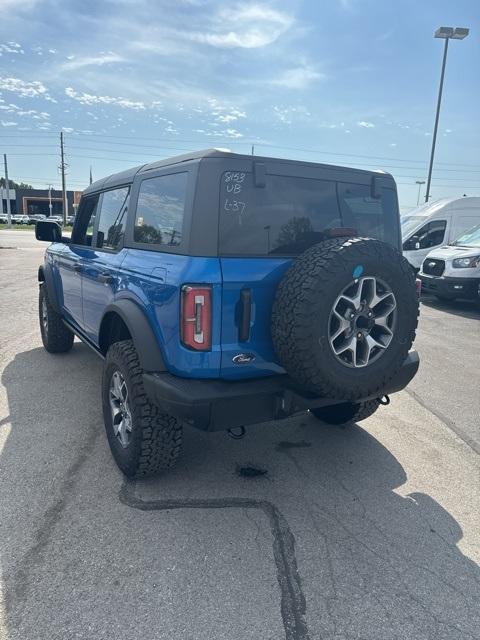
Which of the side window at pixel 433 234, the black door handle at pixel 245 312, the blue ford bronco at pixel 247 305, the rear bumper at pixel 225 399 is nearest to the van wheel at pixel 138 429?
the blue ford bronco at pixel 247 305

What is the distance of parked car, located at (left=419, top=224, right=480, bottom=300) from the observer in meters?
10.2

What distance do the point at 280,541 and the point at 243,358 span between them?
990 mm

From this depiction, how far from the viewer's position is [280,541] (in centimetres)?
254

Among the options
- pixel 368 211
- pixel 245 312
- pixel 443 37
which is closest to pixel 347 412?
pixel 368 211

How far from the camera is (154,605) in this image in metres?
2.08

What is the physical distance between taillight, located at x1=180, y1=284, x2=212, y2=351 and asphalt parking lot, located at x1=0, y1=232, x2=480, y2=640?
1.02 meters

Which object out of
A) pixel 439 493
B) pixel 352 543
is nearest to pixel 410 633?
pixel 352 543

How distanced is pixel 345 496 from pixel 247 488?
Answer: 0.62 metres

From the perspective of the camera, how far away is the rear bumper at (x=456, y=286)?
10.2 m

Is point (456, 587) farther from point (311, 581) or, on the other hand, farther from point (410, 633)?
point (311, 581)

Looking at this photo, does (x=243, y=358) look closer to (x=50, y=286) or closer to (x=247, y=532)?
(x=247, y=532)

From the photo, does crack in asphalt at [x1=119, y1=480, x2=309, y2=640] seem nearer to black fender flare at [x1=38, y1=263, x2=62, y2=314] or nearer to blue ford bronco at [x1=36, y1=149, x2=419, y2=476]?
blue ford bronco at [x1=36, y1=149, x2=419, y2=476]

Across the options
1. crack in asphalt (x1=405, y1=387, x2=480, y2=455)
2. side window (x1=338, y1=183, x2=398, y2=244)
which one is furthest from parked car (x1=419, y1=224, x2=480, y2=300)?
side window (x1=338, y1=183, x2=398, y2=244)

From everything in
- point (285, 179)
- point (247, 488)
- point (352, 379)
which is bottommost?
point (247, 488)
